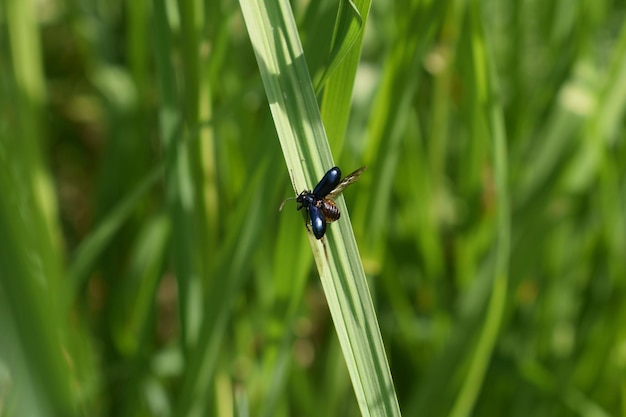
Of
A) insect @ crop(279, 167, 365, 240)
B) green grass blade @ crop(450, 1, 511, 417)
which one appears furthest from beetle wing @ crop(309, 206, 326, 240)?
green grass blade @ crop(450, 1, 511, 417)

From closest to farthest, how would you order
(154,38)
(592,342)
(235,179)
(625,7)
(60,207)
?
(154,38), (235,179), (592,342), (625,7), (60,207)

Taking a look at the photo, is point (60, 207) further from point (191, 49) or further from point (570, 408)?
point (570, 408)

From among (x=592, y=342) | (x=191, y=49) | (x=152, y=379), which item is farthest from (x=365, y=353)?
(x=592, y=342)

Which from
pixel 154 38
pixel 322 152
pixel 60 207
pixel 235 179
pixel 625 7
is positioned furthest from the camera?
pixel 60 207

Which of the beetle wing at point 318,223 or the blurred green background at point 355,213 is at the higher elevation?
the blurred green background at point 355,213

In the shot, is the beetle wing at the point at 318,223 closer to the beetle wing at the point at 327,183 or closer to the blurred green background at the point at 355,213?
the beetle wing at the point at 327,183

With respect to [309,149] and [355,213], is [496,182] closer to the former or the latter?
[355,213]

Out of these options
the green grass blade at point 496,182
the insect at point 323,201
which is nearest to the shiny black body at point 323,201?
the insect at point 323,201

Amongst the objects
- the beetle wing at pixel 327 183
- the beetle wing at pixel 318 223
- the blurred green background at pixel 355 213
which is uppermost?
the blurred green background at pixel 355 213

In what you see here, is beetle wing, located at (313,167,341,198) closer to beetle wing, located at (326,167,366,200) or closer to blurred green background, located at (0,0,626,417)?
beetle wing, located at (326,167,366,200)

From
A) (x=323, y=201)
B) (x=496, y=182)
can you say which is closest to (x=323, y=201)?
(x=323, y=201)
